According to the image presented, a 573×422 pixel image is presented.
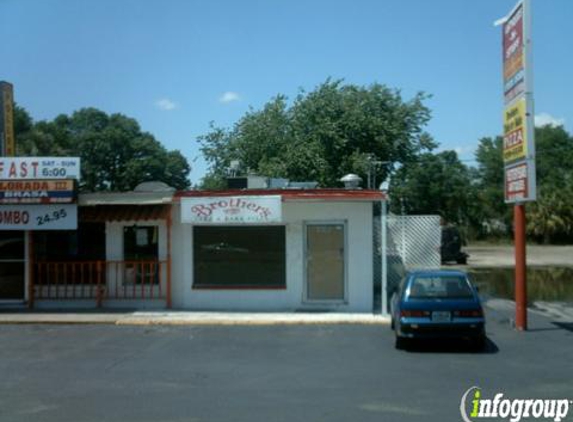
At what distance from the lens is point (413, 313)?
1144cm

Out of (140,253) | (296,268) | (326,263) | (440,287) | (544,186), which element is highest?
(544,186)

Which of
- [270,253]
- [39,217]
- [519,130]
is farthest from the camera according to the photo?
[270,253]

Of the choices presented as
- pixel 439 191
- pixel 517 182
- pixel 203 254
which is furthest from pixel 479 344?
pixel 439 191

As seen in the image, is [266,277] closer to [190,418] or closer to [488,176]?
[190,418]

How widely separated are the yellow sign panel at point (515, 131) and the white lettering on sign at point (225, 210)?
543 centimetres

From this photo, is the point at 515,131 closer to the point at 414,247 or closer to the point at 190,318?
the point at 414,247

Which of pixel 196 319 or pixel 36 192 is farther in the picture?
pixel 36 192

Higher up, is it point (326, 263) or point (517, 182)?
point (517, 182)

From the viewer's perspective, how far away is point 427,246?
729 inches

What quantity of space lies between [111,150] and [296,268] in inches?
2085

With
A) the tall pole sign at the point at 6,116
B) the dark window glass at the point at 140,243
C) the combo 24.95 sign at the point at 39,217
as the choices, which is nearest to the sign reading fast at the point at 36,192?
the combo 24.95 sign at the point at 39,217

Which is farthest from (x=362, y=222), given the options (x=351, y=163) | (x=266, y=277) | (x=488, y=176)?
(x=488, y=176)

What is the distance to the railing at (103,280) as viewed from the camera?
1698cm

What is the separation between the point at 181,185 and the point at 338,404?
67.3 m
